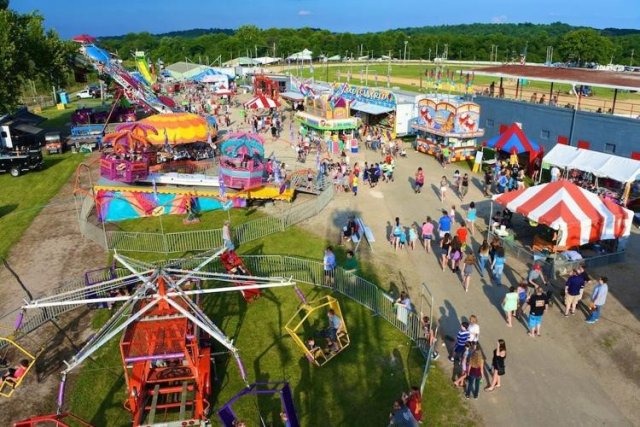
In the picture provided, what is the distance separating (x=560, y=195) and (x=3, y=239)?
2131 centimetres

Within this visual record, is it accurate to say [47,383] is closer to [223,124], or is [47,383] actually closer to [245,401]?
[245,401]

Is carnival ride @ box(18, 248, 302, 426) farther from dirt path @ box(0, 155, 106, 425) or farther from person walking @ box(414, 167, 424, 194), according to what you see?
person walking @ box(414, 167, 424, 194)

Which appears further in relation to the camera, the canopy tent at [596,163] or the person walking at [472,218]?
the canopy tent at [596,163]

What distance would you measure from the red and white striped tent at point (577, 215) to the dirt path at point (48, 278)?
553 inches

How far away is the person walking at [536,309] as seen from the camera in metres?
12.3

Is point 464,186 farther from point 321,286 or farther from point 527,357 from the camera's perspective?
point 527,357

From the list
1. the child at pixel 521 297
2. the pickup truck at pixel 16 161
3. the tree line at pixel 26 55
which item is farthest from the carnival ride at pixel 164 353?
the tree line at pixel 26 55

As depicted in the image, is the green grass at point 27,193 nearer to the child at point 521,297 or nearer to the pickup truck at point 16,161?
the pickup truck at point 16,161

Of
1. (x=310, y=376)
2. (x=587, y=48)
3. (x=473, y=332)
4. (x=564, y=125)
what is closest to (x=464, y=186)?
(x=564, y=125)

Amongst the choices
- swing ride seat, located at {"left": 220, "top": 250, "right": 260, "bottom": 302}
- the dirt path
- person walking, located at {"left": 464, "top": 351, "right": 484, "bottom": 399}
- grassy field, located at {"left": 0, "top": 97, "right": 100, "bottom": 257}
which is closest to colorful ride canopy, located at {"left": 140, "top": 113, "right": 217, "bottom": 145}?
the dirt path

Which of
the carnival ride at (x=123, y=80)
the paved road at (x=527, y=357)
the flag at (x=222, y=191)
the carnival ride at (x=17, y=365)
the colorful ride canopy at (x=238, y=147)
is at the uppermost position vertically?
the carnival ride at (x=123, y=80)

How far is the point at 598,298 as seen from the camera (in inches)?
508

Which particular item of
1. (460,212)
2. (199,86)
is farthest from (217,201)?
(199,86)

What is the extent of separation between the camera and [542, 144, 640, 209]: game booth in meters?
20.7
